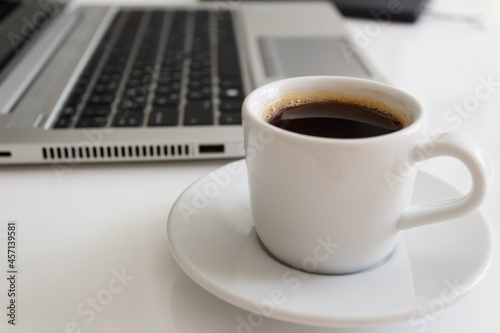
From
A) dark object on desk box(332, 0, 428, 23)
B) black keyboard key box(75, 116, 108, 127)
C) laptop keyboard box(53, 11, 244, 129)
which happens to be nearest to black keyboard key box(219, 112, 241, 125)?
laptop keyboard box(53, 11, 244, 129)

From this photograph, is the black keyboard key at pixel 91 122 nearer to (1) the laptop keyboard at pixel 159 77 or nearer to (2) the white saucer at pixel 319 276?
(1) the laptop keyboard at pixel 159 77

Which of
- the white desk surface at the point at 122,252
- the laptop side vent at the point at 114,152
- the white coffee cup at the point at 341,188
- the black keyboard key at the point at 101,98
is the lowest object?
the white desk surface at the point at 122,252

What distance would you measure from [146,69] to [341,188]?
44 cm

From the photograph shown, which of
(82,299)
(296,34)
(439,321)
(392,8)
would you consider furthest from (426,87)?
(82,299)

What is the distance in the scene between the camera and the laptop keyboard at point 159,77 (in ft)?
1.96

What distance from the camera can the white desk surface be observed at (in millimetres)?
384

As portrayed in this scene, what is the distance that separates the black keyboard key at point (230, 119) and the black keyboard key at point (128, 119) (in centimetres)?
8

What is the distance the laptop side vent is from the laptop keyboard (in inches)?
1.1

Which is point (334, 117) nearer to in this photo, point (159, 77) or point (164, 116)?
point (164, 116)

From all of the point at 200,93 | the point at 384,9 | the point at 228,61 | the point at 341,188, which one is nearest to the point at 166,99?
the point at 200,93

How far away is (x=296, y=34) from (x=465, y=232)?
55 cm

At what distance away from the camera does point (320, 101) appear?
1.49 feet

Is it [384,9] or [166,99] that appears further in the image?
[384,9]

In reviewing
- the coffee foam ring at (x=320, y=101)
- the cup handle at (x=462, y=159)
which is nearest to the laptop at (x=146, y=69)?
the coffee foam ring at (x=320, y=101)
